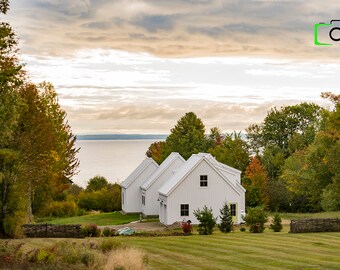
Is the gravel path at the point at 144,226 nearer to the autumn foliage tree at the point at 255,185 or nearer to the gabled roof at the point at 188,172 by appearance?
the gabled roof at the point at 188,172

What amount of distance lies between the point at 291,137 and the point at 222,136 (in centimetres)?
1233

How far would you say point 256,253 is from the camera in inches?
997

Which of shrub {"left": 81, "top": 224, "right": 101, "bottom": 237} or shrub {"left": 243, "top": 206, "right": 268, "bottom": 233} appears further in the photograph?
shrub {"left": 243, "top": 206, "right": 268, "bottom": 233}

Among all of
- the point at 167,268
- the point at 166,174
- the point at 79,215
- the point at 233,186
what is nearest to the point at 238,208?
the point at 233,186

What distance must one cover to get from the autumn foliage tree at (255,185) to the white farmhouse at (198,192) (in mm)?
11845

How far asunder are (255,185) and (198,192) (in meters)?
18.0

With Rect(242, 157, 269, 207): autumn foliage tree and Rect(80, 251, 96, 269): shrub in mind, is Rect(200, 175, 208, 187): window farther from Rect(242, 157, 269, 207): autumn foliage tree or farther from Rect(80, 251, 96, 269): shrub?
Rect(80, 251, 96, 269): shrub

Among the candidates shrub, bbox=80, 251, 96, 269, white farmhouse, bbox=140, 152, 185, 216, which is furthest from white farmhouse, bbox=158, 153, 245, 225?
shrub, bbox=80, 251, 96, 269

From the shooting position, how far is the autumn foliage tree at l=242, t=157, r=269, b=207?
65125 millimetres

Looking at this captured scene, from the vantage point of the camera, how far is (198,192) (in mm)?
52438

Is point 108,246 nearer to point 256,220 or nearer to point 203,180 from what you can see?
point 256,220

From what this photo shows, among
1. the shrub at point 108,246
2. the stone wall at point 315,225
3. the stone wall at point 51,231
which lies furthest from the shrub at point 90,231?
the shrub at point 108,246

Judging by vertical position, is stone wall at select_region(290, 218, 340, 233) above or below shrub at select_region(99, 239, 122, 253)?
above

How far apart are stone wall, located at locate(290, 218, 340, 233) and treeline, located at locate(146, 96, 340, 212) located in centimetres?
1206
